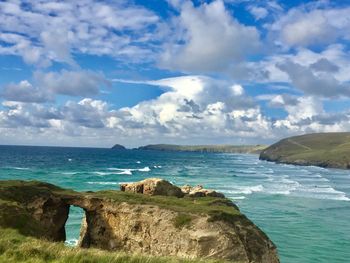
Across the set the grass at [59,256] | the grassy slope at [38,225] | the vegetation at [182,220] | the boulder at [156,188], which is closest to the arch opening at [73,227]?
the boulder at [156,188]

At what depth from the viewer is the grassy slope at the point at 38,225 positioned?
14.8 m

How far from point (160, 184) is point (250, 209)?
101 ft

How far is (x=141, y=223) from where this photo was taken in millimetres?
27766

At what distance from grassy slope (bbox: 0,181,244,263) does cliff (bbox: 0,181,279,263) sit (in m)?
0.06

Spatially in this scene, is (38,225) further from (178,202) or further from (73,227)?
(73,227)

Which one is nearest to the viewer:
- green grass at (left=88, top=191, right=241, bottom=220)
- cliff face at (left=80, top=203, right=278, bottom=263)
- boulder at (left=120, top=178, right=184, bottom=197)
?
cliff face at (left=80, top=203, right=278, bottom=263)

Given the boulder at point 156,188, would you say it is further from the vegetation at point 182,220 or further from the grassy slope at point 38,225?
the vegetation at point 182,220

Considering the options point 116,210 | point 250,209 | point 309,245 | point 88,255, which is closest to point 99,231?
point 116,210

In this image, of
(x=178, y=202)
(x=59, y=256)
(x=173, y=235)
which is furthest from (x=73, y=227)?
(x=59, y=256)

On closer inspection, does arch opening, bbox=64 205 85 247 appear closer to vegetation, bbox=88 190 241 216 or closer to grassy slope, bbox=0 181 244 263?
vegetation, bbox=88 190 241 216

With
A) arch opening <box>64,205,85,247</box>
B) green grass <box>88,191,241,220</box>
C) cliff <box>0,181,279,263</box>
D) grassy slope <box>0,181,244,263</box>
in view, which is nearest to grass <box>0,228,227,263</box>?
grassy slope <box>0,181,244,263</box>

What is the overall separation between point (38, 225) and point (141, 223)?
254 inches

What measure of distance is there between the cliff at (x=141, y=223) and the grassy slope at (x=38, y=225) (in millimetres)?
56

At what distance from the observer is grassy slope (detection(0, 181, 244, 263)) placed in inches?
582
